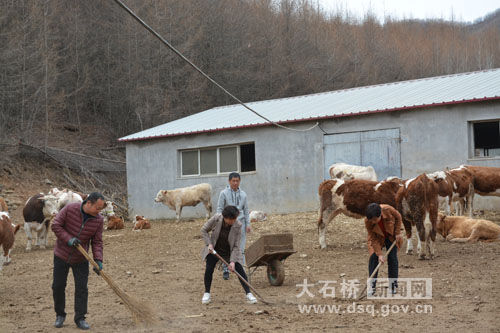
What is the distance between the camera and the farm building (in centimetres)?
1886

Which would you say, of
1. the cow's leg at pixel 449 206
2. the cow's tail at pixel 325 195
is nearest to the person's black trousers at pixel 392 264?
the cow's tail at pixel 325 195

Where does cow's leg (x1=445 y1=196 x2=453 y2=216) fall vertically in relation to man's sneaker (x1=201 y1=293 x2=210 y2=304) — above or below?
above

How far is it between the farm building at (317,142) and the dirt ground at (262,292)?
463cm

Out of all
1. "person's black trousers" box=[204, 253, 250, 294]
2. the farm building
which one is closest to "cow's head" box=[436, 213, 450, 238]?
the farm building

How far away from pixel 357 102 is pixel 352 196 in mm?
9635

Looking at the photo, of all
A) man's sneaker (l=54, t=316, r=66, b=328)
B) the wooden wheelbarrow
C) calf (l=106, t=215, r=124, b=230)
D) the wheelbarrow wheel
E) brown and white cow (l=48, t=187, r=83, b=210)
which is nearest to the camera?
man's sneaker (l=54, t=316, r=66, b=328)

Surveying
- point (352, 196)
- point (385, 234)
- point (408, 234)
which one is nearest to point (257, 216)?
point (352, 196)

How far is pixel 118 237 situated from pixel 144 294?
9514mm

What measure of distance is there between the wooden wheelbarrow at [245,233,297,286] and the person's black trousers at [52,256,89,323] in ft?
9.22

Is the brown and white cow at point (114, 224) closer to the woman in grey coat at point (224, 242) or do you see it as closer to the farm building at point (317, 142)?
the farm building at point (317, 142)

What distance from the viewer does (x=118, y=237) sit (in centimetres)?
1911

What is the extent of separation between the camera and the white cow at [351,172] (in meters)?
19.0

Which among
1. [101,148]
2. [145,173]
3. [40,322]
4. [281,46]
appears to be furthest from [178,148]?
[281,46]

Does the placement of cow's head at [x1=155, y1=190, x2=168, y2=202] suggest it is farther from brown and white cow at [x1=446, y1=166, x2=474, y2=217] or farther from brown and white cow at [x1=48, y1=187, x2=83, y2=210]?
brown and white cow at [x1=446, y1=166, x2=474, y2=217]
